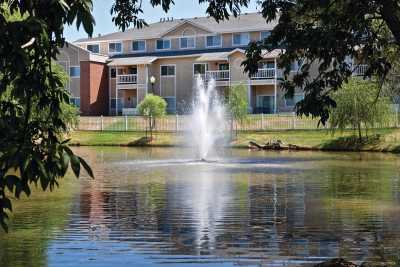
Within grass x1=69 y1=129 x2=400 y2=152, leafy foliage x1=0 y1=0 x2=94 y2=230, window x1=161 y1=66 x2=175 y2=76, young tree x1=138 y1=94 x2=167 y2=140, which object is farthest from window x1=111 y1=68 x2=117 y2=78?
leafy foliage x1=0 y1=0 x2=94 y2=230

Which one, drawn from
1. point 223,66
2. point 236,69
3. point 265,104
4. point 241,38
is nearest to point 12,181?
point 236,69

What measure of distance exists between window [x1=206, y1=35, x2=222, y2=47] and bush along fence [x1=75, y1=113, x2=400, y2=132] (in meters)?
13.0

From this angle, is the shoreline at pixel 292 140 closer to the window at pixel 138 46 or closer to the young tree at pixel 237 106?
the young tree at pixel 237 106

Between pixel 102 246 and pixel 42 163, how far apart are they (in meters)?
7.50

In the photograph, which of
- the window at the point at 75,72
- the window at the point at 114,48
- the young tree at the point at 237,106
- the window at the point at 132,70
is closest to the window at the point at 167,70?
the window at the point at 132,70

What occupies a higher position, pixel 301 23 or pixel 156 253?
pixel 301 23

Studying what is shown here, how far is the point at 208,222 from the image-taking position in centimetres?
1372

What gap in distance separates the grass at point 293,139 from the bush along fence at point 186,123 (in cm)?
110

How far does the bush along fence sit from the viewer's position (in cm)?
5425

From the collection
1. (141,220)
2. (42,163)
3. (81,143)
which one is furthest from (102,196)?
(81,143)

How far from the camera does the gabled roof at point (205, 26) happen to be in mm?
68062

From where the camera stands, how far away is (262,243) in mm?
11297

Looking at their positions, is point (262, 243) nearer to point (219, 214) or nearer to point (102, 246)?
point (102, 246)

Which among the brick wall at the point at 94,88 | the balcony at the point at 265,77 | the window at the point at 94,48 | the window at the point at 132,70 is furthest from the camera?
the window at the point at 94,48
